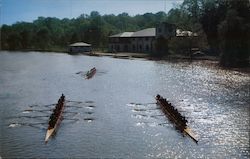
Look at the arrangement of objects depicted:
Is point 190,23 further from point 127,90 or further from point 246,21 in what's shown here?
point 127,90

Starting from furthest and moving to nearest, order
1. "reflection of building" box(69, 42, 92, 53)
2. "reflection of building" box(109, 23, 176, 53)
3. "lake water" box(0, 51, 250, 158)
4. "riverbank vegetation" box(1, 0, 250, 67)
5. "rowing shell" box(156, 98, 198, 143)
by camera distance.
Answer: "reflection of building" box(69, 42, 92, 53) → "reflection of building" box(109, 23, 176, 53) → "riverbank vegetation" box(1, 0, 250, 67) → "rowing shell" box(156, 98, 198, 143) → "lake water" box(0, 51, 250, 158)

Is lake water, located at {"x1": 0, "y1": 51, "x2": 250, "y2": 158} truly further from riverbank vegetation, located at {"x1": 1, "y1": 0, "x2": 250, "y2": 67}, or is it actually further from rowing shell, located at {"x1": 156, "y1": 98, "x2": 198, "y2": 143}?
riverbank vegetation, located at {"x1": 1, "y1": 0, "x2": 250, "y2": 67}

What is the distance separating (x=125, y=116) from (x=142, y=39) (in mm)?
76765

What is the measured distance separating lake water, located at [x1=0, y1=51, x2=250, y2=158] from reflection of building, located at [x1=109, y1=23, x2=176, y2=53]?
43.1 metres

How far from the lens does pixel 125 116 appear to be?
31906 mm

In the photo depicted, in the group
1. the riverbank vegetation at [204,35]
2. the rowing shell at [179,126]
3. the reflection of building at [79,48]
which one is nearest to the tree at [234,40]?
the riverbank vegetation at [204,35]

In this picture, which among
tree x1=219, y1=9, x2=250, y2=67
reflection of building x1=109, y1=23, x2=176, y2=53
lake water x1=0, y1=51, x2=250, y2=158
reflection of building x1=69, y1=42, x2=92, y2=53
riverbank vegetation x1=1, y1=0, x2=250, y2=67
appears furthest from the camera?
reflection of building x1=69, y1=42, x2=92, y2=53

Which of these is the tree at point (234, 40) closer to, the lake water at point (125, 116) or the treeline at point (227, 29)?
the treeline at point (227, 29)

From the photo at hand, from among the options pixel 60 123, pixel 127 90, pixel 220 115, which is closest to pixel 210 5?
pixel 127 90

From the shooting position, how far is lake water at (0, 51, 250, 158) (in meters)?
23.3

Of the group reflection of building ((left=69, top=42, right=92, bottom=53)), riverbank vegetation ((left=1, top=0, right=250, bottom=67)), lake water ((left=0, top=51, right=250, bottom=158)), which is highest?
riverbank vegetation ((left=1, top=0, right=250, bottom=67))

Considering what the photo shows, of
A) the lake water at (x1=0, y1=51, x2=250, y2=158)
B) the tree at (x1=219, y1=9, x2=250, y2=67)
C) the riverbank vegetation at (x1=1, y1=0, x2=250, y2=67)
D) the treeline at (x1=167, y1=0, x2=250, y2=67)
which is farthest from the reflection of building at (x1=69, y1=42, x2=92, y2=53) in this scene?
the lake water at (x1=0, y1=51, x2=250, y2=158)

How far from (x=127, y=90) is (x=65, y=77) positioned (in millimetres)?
16506

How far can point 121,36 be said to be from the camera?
4525 inches
